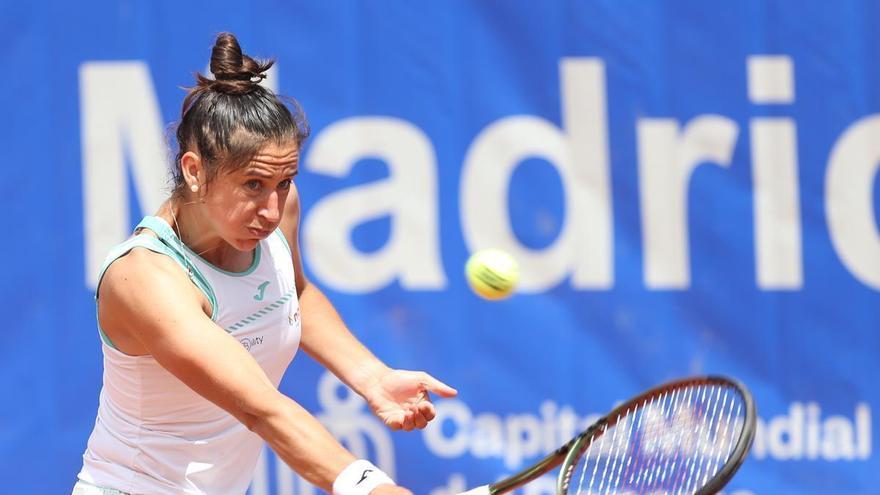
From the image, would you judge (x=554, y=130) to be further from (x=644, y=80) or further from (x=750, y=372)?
(x=750, y=372)

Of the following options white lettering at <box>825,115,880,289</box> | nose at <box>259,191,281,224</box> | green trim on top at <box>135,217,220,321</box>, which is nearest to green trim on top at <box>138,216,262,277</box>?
green trim on top at <box>135,217,220,321</box>

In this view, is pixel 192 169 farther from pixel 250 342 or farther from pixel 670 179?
pixel 670 179

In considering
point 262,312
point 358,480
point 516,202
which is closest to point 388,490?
point 358,480

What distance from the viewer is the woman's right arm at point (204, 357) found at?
2344 mm

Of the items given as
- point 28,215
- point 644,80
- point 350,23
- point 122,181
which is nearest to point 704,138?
point 644,80

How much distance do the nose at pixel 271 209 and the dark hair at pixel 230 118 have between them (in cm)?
9

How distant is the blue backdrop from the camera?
179 inches

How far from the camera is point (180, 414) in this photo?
276 centimetres

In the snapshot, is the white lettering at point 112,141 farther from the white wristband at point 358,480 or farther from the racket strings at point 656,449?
the white wristband at point 358,480

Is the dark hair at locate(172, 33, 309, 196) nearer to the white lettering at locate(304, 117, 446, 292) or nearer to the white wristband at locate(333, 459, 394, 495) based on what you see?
the white wristband at locate(333, 459, 394, 495)

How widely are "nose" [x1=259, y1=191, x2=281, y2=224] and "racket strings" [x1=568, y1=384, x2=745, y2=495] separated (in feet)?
4.03

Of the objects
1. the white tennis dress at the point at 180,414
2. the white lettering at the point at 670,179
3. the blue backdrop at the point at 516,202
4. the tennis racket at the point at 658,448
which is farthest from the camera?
the white lettering at the point at 670,179

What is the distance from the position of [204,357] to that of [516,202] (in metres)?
2.50

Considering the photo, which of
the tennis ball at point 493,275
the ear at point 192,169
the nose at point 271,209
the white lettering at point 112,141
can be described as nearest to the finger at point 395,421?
the nose at point 271,209
